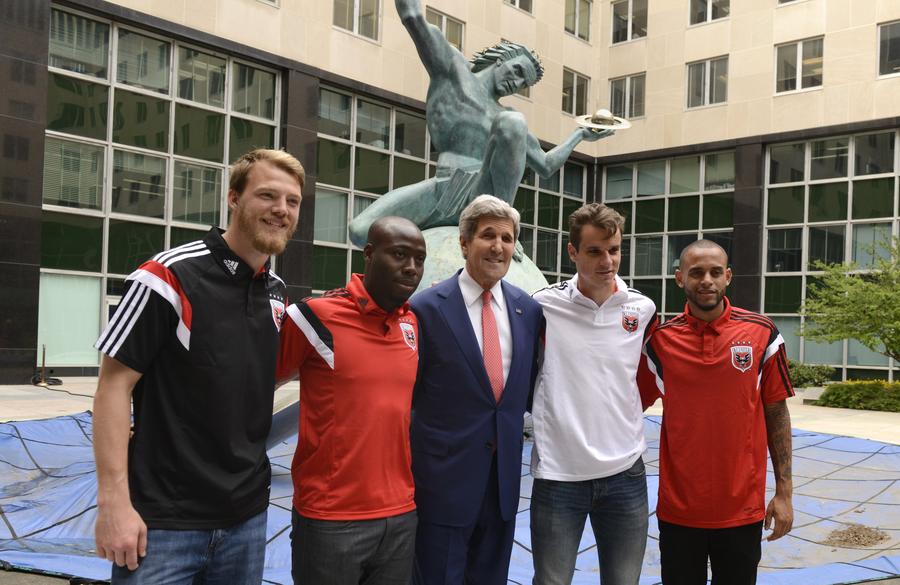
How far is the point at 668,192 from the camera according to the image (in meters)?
29.5

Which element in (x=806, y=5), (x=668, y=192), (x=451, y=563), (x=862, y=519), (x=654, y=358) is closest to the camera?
(x=451, y=563)

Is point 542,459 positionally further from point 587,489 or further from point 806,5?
point 806,5

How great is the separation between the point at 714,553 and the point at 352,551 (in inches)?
61.7

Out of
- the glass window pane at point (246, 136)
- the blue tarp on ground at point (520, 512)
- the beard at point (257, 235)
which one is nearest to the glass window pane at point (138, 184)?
the glass window pane at point (246, 136)

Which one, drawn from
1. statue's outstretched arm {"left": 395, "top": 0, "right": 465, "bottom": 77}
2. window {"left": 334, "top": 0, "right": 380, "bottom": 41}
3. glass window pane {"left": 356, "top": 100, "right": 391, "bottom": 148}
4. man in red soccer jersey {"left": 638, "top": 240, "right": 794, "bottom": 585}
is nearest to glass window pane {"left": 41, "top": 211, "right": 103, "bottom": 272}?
glass window pane {"left": 356, "top": 100, "right": 391, "bottom": 148}

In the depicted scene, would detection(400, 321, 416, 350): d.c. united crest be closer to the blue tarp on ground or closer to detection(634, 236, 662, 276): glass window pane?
the blue tarp on ground

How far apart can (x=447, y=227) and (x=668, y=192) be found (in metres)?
22.2

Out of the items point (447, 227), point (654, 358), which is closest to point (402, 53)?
point (447, 227)

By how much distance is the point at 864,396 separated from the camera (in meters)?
18.4

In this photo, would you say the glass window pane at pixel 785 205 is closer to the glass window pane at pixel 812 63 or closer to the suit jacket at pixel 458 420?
the glass window pane at pixel 812 63

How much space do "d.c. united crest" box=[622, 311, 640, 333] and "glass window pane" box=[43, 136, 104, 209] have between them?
1770 centimetres

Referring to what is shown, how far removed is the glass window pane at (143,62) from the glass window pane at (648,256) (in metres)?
17.5

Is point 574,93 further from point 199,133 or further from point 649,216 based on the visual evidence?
point 199,133

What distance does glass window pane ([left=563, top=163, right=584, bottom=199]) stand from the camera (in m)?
30.6
